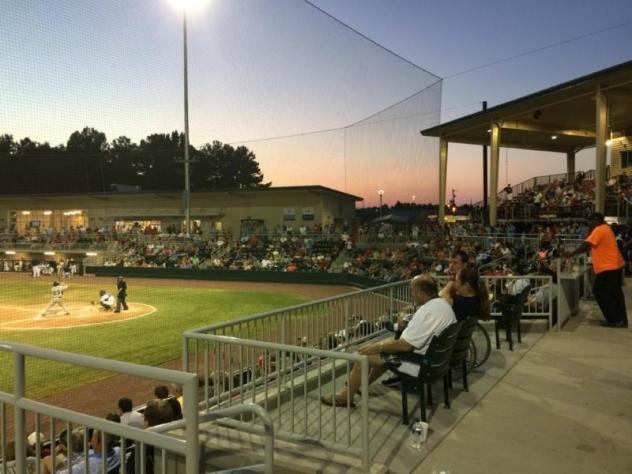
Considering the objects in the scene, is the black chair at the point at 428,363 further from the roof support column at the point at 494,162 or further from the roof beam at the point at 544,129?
the roof beam at the point at 544,129

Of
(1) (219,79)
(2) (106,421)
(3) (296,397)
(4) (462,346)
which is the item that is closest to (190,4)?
(1) (219,79)

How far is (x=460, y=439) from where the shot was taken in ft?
13.1

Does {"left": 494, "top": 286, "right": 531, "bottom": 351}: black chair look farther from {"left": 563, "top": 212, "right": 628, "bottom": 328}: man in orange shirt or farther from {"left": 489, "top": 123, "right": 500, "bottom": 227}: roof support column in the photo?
{"left": 489, "top": 123, "right": 500, "bottom": 227}: roof support column

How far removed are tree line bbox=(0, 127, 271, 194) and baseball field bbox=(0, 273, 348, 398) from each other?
199 inches

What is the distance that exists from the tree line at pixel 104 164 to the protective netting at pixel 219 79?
9.01 ft

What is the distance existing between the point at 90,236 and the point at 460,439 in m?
33.8

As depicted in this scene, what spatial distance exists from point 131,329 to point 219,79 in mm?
8347

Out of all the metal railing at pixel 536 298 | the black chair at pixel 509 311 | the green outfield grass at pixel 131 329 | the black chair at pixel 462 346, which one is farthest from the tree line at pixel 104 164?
the black chair at pixel 462 346

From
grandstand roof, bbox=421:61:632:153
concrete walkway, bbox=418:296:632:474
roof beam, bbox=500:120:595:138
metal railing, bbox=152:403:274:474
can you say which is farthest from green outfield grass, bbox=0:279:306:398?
roof beam, bbox=500:120:595:138

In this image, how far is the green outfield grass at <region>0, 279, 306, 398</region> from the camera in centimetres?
1020

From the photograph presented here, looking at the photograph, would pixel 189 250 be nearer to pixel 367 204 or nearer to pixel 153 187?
pixel 153 187

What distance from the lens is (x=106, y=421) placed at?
1.97 meters

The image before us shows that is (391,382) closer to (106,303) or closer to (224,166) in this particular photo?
(106,303)

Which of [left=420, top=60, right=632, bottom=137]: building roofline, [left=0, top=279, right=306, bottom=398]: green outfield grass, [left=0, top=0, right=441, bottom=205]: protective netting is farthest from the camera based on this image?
[left=420, top=60, right=632, bottom=137]: building roofline
